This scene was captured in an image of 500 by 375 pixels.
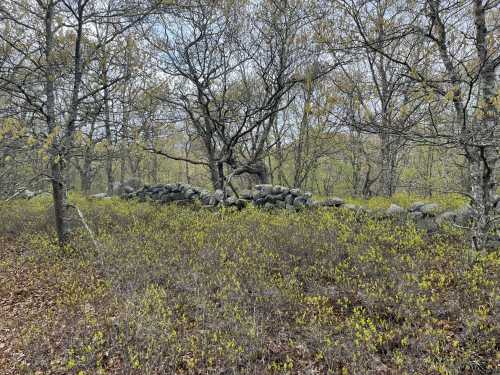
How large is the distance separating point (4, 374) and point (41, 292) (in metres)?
1.81

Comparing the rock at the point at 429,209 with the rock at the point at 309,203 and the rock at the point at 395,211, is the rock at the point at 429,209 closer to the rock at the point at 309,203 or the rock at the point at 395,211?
the rock at the point at 395,211

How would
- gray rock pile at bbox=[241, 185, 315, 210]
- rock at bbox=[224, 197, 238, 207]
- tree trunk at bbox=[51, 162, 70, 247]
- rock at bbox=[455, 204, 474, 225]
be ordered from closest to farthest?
1. rock at bbox=[455, 204, 474, 225]
2. tree trunk at bbox=[51, 162, 70, 247]
3. gray rock pile at bbox=[241, 185, 315, 210]
4. rock at bbox=[224, 197, 238, 207]

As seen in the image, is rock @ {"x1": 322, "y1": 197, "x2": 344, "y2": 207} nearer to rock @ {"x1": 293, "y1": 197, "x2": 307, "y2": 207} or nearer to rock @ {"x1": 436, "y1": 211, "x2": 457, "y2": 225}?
rock @ {"x1": 293, "y1": 197, "x2": 307, "y2": 207}

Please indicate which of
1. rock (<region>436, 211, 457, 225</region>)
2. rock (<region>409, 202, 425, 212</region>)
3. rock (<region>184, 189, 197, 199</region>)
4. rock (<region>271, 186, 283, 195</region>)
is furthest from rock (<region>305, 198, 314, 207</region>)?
rock (<region>184, 189, 197, 199</region>)

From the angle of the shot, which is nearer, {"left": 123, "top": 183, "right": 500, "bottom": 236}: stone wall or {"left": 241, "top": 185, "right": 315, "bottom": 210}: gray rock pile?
{"left": 123, "top": 183, "right": 500, "bottom": 236}: stone wall

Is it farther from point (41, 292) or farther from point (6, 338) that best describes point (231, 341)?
point (41, 292)

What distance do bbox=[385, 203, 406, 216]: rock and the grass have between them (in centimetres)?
50

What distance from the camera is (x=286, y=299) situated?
13.2ft

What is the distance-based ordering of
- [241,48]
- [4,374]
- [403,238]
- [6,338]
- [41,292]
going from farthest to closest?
1. [241,48]
2. [403,238]
3. [41,292]
4. [6,338]
5. [4,374]

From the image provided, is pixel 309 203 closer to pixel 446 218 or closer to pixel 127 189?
pixel 446 218

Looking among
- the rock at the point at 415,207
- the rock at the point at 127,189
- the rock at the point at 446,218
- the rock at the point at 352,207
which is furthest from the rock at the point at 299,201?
the rock at the point at 127,189

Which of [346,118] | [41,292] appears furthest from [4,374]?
[346,118]

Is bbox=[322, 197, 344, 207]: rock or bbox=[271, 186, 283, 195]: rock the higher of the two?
bbox=[271, 186, 283, 195]: rock

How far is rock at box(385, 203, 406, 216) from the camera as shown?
663cm
